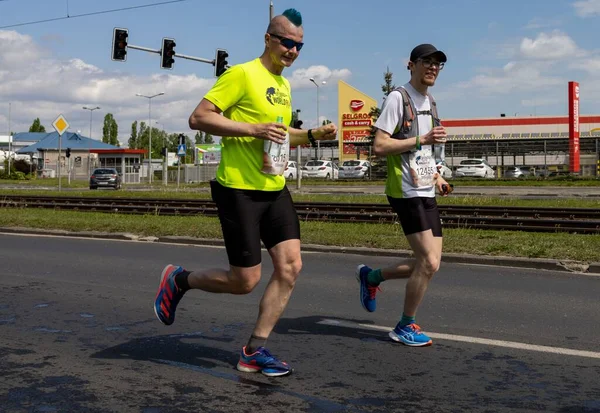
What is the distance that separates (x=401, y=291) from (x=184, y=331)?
9.23ft

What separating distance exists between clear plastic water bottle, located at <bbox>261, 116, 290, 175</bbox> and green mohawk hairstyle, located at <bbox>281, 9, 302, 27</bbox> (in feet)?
2.08

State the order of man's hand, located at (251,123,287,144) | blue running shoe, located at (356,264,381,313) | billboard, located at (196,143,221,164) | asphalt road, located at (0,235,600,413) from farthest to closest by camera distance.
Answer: billboard, located at (196,143,221,164) → blue running shoe, located at (356,264,381,313) → man's hand, located at (251,123,287,144) → asphalt road, located at (0,235,600,413)

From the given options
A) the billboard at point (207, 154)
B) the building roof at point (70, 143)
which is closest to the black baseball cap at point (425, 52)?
the billboard at point (207, 154)

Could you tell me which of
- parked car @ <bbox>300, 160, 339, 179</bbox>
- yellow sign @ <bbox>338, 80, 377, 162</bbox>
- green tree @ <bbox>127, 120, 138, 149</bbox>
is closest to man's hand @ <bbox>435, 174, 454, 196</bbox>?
parked car @ <bbox>300, 160, 339, 179</bbox>

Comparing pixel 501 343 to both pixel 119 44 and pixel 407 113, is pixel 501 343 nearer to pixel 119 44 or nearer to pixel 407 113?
pixel 407 113

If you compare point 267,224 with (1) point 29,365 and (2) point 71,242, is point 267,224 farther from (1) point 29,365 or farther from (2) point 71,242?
(2) point 71,242

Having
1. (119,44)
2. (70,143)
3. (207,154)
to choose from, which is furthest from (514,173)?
(70,143)

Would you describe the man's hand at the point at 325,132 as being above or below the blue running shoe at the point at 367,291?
above

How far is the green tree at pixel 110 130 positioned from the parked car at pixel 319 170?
286ft

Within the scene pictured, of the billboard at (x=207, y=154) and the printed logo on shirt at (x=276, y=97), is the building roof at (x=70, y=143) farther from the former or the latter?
the printed logo on shirt at (x=276, y=97)

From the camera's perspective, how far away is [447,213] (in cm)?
1789

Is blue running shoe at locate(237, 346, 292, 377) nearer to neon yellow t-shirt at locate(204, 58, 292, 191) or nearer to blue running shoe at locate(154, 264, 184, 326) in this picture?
blue running shoe at locate(154, 264, 184, 326)

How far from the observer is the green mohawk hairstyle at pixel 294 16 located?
15.1 ft

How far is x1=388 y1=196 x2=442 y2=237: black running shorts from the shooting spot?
5383 millimetres
